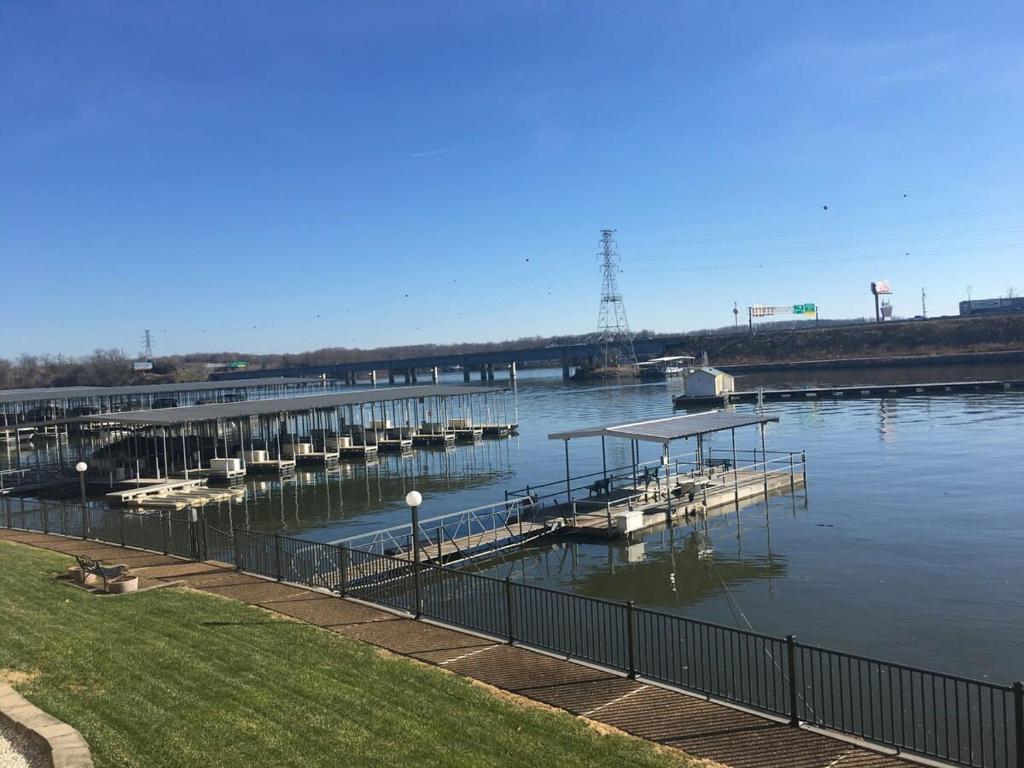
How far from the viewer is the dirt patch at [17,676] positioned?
38.0 feet

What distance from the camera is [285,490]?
4812 centimetres

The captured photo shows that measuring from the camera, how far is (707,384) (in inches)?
3829

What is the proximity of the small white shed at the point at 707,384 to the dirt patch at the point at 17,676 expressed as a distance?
8873cm

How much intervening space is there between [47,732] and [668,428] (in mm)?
28591

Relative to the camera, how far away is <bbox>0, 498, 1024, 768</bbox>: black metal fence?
39.3ft

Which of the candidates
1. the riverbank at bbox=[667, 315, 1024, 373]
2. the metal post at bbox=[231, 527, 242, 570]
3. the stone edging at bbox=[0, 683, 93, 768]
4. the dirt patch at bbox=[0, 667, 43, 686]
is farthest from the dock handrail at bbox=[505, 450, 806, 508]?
the riverbank at bbox=[667, 315, 1024, 373]

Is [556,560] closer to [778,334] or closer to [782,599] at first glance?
[782,599]

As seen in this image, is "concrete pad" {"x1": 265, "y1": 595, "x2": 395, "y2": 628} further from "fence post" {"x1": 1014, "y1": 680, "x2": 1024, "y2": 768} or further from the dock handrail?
the dock handrail

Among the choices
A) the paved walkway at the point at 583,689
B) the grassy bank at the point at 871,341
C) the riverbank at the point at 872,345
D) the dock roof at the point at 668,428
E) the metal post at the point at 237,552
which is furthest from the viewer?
the grassy bank at the point at 871,341

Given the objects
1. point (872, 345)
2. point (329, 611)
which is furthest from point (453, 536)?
point (872, 345)

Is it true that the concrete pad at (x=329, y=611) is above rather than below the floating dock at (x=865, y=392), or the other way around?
above

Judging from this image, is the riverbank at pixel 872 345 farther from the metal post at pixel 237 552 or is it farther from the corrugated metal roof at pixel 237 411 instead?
the metal post at pixel 237 552

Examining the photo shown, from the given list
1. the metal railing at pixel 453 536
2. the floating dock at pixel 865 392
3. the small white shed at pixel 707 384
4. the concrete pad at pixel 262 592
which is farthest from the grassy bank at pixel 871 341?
the concrete pad at pixel 262 592

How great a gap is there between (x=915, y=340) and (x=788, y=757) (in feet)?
584
